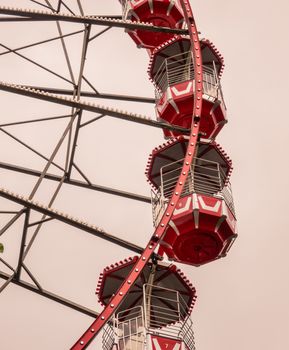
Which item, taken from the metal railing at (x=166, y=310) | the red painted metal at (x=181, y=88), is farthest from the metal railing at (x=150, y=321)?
the red painted metal at (x=181, y=88)

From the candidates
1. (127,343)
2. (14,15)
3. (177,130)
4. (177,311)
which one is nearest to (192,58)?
(177,130)

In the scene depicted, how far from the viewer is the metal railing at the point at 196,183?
17.3m

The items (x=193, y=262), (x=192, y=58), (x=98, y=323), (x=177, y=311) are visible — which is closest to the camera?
(x=98, y=323)

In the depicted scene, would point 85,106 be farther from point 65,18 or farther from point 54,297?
point 54,297

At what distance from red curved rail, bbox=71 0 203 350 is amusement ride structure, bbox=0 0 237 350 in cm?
2

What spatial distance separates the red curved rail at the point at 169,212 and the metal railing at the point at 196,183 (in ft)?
1.86

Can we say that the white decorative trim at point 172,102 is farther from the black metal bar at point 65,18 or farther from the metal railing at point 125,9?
the metal railing at point 125,9

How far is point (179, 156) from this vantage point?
18266mm

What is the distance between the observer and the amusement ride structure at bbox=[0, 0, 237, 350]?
14.7 meters

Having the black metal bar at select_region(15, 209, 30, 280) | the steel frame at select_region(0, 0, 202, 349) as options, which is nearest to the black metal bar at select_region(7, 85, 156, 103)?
the steel frame at select_region(0, 0, 202, 349)

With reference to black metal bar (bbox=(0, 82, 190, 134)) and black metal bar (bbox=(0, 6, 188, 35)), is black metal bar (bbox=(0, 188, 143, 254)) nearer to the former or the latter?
black metal bar (bbox=(0, 82, 190, 134))

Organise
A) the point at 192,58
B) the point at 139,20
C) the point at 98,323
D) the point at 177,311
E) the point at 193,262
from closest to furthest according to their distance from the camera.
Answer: the point at 98,323 < the point at 177,311 < the point at 193,262 < the point at 192,58 < the point at 139,20

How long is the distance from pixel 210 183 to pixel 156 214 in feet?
3.91

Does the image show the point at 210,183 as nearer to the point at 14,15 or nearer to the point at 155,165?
the point at 155,165
